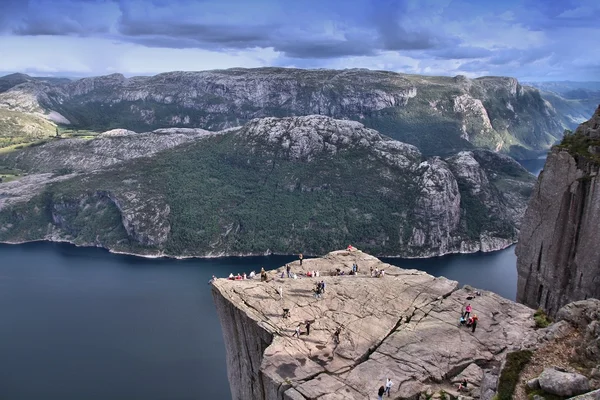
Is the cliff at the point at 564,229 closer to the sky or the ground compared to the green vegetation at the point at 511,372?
closer to the sky

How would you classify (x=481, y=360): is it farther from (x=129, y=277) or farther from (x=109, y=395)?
(x=129, y=277)

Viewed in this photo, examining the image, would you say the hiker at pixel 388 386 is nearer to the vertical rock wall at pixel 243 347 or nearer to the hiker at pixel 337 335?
the hiker at pixel 337 335

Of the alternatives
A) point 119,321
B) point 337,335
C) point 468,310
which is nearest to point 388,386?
point 337,335

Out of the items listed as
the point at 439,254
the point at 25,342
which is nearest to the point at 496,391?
the point at 25,342

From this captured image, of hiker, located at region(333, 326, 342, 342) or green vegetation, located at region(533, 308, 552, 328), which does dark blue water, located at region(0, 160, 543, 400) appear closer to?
hiker, located at region(333, 326, 342, 342)

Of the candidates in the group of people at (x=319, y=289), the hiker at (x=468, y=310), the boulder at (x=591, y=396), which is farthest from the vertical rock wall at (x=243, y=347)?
the boulder at (x=591, y=396)
